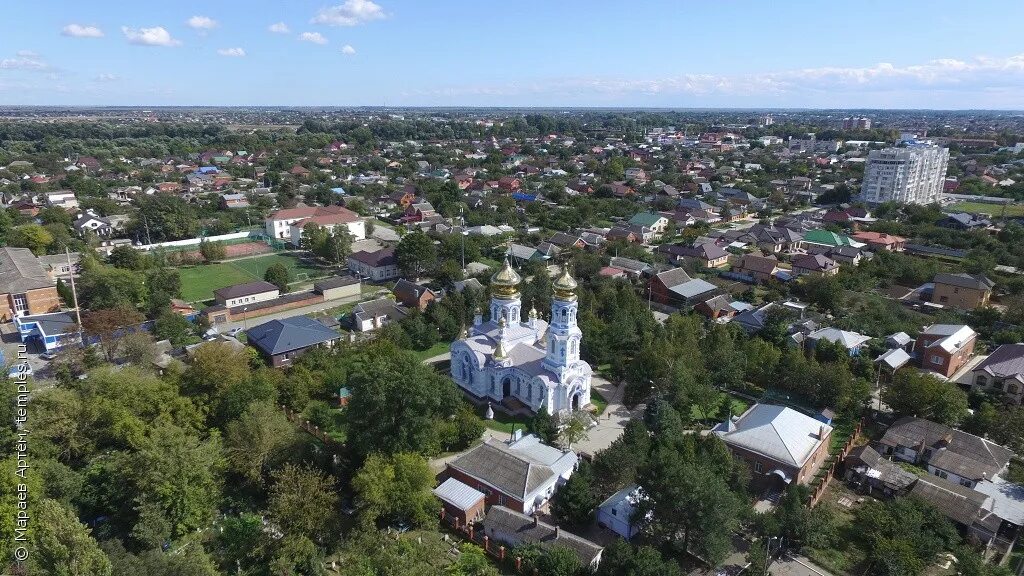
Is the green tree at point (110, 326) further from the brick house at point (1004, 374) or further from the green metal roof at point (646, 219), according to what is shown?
the green metal roof at point (646, 219)

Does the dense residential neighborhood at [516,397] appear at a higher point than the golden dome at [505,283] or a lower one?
lower

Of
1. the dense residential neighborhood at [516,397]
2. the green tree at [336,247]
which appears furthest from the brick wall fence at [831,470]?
the green tree at [336,247]

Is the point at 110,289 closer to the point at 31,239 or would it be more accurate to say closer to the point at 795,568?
the point at 31,239

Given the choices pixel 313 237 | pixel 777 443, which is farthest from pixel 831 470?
pixel 313 237

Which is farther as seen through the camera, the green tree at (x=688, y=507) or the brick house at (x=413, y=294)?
the brick house at (x=413, y=294)

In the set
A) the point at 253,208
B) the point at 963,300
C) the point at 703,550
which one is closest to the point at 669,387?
the point at 703,550

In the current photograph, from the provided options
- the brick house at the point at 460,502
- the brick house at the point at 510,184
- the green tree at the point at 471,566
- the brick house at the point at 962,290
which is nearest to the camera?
the green tree at the point at 471,566

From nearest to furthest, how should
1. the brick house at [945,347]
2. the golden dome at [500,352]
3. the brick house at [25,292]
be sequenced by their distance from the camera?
the golden dome at [500,352] < the brick house at [945,347] < the brick house at [25,292]

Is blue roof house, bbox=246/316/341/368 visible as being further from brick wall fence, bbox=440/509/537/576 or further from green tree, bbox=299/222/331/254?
green tree, bbox=299/222/331/254
